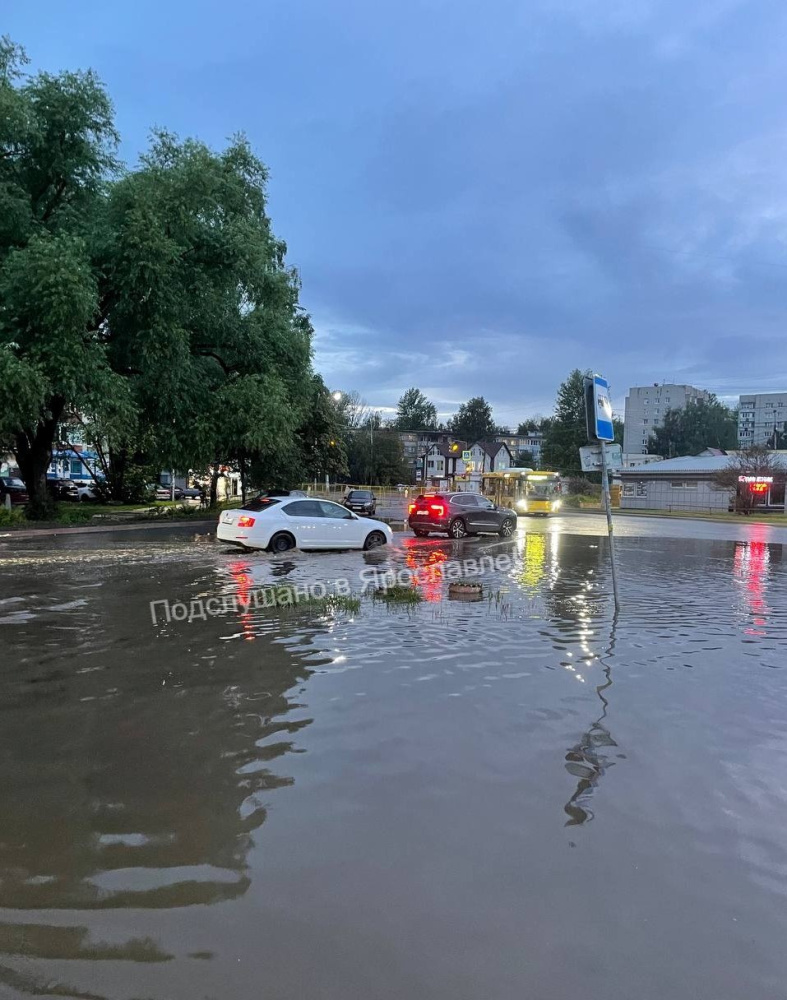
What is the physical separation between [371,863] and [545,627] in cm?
603

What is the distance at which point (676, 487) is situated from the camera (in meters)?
56.5

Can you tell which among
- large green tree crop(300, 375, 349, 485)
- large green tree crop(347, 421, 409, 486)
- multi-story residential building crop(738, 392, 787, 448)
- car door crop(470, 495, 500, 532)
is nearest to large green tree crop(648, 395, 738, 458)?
multi-story residential building crop(738, 392, 787, 448)

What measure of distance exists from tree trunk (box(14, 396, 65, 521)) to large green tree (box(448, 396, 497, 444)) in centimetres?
12157

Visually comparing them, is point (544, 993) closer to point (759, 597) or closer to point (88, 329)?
point (759, 597)

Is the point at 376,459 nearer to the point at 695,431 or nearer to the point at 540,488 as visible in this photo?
the point at 695,431

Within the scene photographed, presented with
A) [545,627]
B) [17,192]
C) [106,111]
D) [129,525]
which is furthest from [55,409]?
[545,627]

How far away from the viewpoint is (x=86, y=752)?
196 inches

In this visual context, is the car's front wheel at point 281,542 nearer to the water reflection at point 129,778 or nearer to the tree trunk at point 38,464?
the water reflection at point 129,778

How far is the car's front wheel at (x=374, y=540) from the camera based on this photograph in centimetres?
1877

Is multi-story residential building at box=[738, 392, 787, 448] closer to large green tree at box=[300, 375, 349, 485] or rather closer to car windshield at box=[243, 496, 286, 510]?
large green tree at box=[300, 375, 349, 485]

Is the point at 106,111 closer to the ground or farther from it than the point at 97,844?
farther from it

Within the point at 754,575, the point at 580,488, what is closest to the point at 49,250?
the point at 754,575

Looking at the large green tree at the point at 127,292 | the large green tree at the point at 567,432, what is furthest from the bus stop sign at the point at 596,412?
the large green tree at the point at 567,432

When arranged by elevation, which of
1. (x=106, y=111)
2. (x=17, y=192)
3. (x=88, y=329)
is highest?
(x=106, y=111)
